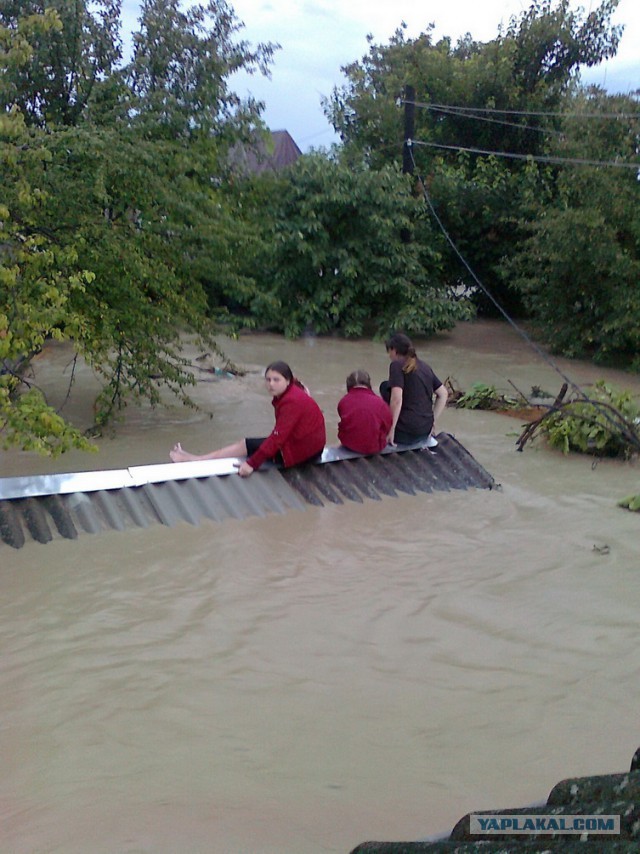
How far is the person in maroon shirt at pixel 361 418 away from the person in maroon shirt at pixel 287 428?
0.45 meters

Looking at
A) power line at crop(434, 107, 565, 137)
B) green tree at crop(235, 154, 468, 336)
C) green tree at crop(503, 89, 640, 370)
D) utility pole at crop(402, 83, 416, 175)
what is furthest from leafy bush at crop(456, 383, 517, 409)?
power line at crop(434, 107, 565, 137)

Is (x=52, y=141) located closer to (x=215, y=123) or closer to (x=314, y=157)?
(x=215, y=123)

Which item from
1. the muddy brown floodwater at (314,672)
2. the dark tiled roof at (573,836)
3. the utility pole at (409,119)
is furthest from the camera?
the utility pole at (409,119)

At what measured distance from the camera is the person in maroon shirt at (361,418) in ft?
28.8

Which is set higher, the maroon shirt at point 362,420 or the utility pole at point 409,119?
the utility pole at point 409,119

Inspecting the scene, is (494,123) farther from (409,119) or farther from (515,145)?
(409,119)

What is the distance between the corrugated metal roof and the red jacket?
0.22 metres

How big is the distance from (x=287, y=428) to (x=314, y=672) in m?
3.37

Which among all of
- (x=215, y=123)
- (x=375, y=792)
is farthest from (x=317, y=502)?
(x=215, y=123)

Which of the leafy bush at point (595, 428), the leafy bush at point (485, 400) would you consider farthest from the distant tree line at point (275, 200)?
the leafy bush at point (595, 428)

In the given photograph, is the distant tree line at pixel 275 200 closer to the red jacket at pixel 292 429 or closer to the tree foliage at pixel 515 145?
the tree foliage at pixel 515 145

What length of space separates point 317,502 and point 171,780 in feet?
14.4

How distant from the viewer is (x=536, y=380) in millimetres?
17391

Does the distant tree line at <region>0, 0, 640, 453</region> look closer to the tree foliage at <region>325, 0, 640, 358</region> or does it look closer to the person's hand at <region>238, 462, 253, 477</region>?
the tree foliage at <region>325, 0, 640, 358</region>
